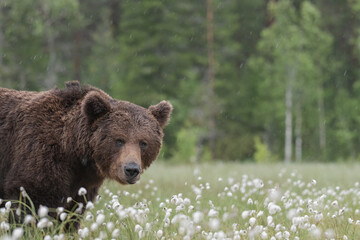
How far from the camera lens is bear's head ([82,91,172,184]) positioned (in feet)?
16.2

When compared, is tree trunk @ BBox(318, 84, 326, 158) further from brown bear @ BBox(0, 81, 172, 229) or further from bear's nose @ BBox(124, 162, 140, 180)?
bear's nose @ BBox(124, 162, 140, 180)

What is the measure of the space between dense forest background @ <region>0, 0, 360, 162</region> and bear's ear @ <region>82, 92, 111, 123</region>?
19.8 metres

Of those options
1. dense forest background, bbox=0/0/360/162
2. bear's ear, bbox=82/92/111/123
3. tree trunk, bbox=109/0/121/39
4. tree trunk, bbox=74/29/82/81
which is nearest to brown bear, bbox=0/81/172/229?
bear's ear, bbox=82/92/111/123

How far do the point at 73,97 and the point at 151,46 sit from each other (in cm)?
2202

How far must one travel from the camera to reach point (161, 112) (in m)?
5.76

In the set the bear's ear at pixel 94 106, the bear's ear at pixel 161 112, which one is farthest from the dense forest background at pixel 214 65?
the bear's ear at pixel 94 106

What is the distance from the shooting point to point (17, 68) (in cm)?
2664

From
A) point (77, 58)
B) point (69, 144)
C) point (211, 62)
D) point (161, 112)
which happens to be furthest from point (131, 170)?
point (77, 58)

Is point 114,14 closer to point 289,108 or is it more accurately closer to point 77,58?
point 77,58

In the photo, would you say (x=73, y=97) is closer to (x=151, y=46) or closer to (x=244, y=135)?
(x=151, y=46)

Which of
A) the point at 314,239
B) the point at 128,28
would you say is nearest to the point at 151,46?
the point at 128,28

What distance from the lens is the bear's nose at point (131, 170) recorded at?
4.64m

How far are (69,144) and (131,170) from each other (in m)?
0.86

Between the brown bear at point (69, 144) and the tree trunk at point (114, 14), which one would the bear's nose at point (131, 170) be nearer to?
the brown bear at point (69, 144)
